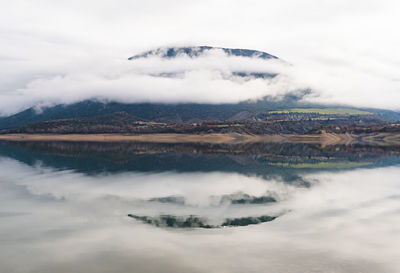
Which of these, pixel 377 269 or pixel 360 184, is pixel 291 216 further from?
pixel 360 184

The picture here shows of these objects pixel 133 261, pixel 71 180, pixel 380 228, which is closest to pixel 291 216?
pixel 380 228

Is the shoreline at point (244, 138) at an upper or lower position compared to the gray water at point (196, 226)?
lower

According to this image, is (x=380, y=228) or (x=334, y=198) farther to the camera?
(x=334, y=198)

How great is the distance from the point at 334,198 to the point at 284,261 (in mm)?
15392

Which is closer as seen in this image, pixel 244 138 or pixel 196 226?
pixel 196 226

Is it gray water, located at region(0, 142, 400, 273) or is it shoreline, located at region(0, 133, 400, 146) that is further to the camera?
shoreline, located at region(0, 133, 400, 146)

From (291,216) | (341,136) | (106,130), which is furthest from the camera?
(106,130)

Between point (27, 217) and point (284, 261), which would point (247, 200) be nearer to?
point (284, 261)

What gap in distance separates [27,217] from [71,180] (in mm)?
15695

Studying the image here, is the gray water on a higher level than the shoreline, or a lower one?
higher

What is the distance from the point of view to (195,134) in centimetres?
17650

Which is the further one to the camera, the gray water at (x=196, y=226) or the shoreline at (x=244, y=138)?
the shoreline at (x=244, y=138)

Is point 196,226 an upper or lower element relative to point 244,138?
upper

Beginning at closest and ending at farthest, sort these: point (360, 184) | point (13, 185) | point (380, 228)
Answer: point (380, 228) → point (13, 185) → point (360, 184)
